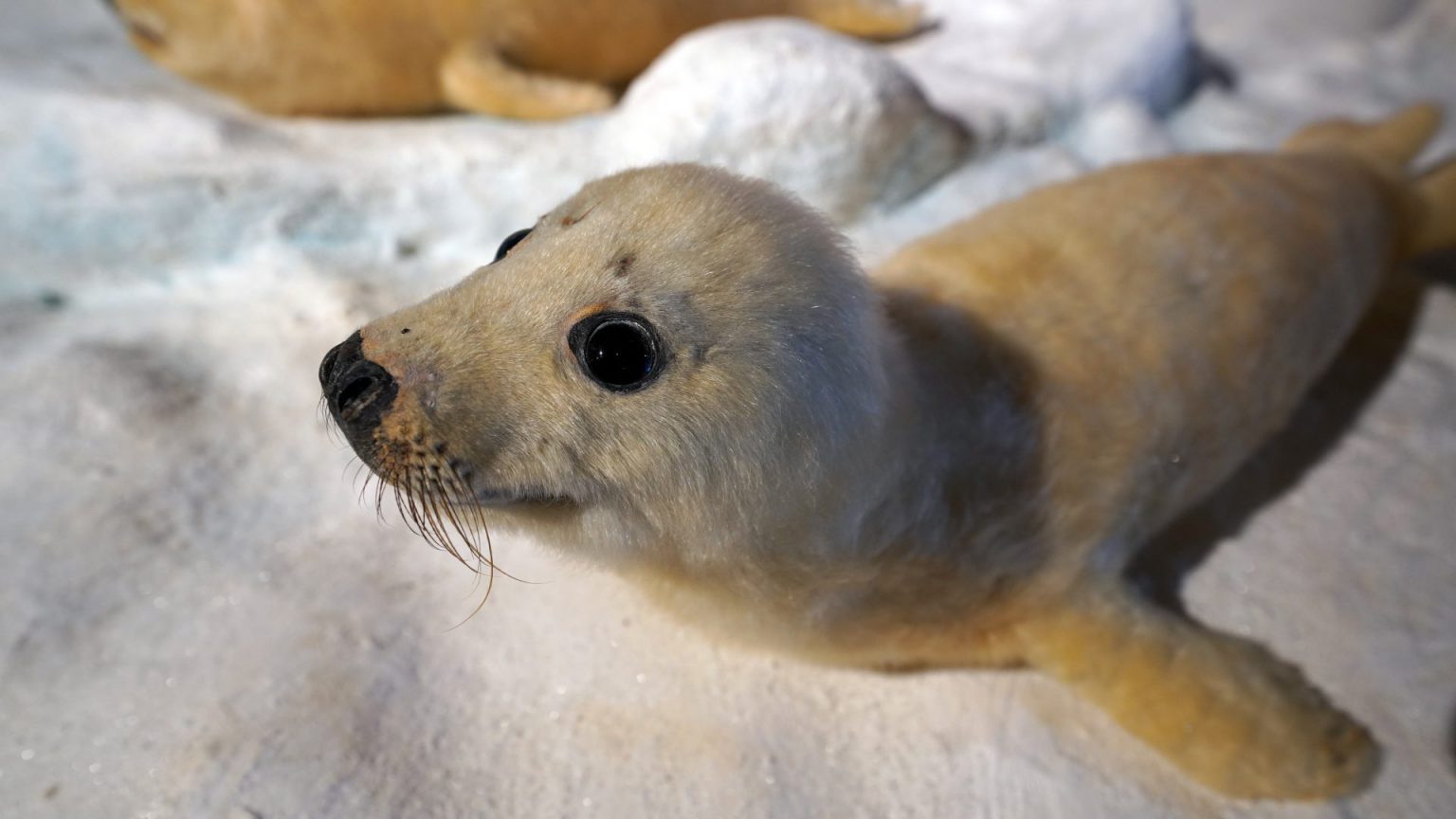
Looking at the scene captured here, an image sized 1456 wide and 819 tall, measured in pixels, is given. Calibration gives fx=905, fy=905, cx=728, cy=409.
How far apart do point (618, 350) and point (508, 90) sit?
1.71m

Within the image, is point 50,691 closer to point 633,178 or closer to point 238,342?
point 238,342

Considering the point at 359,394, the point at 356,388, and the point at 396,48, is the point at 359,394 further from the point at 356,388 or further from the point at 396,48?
the point at 396,48

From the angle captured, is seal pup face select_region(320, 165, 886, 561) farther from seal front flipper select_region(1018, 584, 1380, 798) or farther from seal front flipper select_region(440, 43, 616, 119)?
seal front flipper select_region(440, 43, 616, 119)

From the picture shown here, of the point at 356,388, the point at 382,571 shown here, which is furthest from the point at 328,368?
the point at 382,571

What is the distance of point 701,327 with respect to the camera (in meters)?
0.94

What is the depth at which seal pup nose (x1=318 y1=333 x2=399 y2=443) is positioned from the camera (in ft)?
3.05

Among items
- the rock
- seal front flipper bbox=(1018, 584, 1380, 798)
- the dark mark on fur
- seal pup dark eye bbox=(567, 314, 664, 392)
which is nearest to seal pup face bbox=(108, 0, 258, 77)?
the rock

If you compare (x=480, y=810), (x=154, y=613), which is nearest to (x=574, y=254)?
(x=480, y=810)

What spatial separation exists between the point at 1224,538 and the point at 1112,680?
1.70 feet

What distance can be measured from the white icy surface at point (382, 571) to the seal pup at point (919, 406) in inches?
5.2

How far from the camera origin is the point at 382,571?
1488 mm

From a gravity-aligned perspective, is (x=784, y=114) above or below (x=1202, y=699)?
above

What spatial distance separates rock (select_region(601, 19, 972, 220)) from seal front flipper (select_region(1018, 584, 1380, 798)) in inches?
46.4

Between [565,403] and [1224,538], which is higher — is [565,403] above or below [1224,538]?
above
